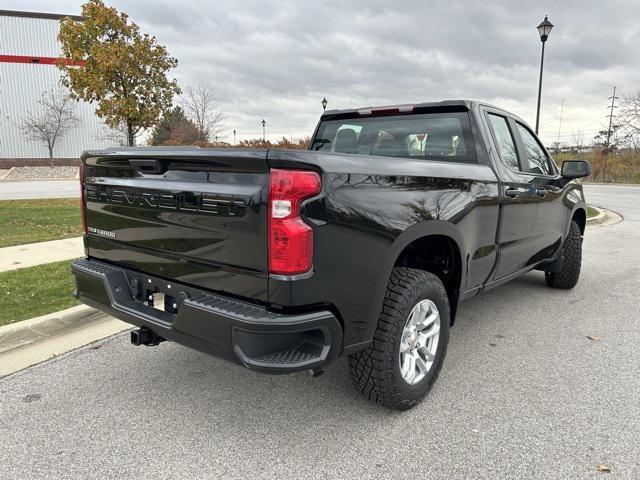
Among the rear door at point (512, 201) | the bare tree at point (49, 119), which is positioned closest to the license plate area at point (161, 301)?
the rear door at point (512, 201)

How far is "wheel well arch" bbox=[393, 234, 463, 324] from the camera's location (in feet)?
10.1

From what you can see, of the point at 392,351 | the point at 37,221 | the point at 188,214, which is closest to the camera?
the point at 188,214

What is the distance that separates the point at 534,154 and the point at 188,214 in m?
3.44

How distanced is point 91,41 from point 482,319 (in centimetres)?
1600

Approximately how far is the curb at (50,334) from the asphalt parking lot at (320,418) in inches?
6.5

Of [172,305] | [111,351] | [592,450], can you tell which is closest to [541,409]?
[592,450]

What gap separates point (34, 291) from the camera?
15.4ft

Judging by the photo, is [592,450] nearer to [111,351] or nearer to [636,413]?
[636,413]

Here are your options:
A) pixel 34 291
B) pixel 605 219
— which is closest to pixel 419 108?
pixel 34 291

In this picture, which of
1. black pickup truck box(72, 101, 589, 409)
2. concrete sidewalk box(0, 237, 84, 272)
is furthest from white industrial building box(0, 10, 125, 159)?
black pickup truck box(72, 101, 589, 409)

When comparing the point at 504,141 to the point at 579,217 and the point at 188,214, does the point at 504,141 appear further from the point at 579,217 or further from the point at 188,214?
the point at 188,214

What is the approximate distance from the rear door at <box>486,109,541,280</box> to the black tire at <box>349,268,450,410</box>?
4.08 feet

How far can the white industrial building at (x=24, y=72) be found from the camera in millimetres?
36625

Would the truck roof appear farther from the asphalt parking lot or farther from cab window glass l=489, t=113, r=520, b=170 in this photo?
the asphalt parking lot
